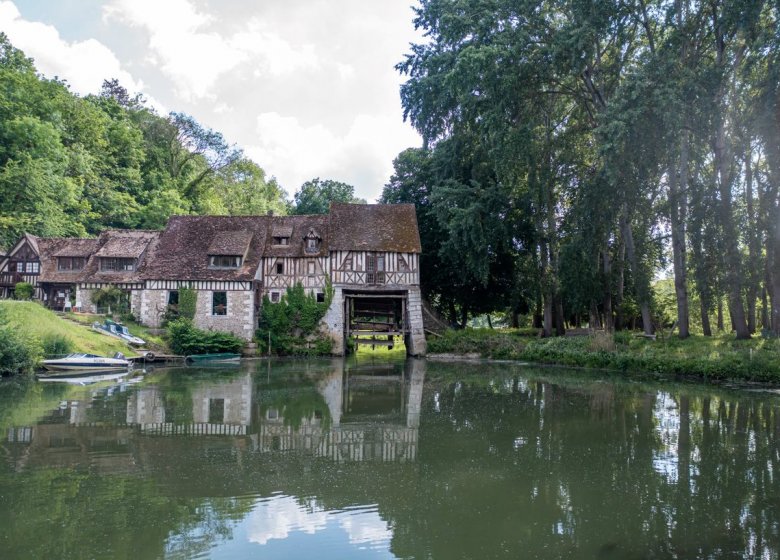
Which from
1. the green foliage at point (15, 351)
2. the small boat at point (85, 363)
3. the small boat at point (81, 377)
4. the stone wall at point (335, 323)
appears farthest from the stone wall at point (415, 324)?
the green foliage at point (15, 351)

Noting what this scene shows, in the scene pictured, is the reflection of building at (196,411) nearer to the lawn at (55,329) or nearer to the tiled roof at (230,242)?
the lawn at (55,329)

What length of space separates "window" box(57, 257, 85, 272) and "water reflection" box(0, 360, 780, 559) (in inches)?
683

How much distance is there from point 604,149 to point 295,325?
1701 cm

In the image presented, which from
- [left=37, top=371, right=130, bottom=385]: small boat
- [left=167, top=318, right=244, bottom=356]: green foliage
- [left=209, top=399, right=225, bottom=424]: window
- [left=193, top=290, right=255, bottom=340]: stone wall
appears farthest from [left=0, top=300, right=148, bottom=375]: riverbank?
Result: [left=209, top=399, right=225, bottom=424]: window

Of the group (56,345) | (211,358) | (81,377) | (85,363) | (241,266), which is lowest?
(81,377)

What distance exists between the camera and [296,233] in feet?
99.5

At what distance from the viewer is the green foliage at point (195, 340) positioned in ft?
83.4

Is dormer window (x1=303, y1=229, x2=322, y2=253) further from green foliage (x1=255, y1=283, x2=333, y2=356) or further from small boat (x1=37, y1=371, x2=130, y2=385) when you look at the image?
small boat (x1=37, y1=371, x2=130, y2=385)

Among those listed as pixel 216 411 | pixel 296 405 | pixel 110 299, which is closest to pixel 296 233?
pixel 110 299

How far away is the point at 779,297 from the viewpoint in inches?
727

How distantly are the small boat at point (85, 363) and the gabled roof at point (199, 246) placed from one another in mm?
8047

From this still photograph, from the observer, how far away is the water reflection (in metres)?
5.69

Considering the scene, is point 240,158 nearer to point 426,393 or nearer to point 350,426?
point 426,393

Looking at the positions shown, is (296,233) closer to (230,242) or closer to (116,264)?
(230,242)
